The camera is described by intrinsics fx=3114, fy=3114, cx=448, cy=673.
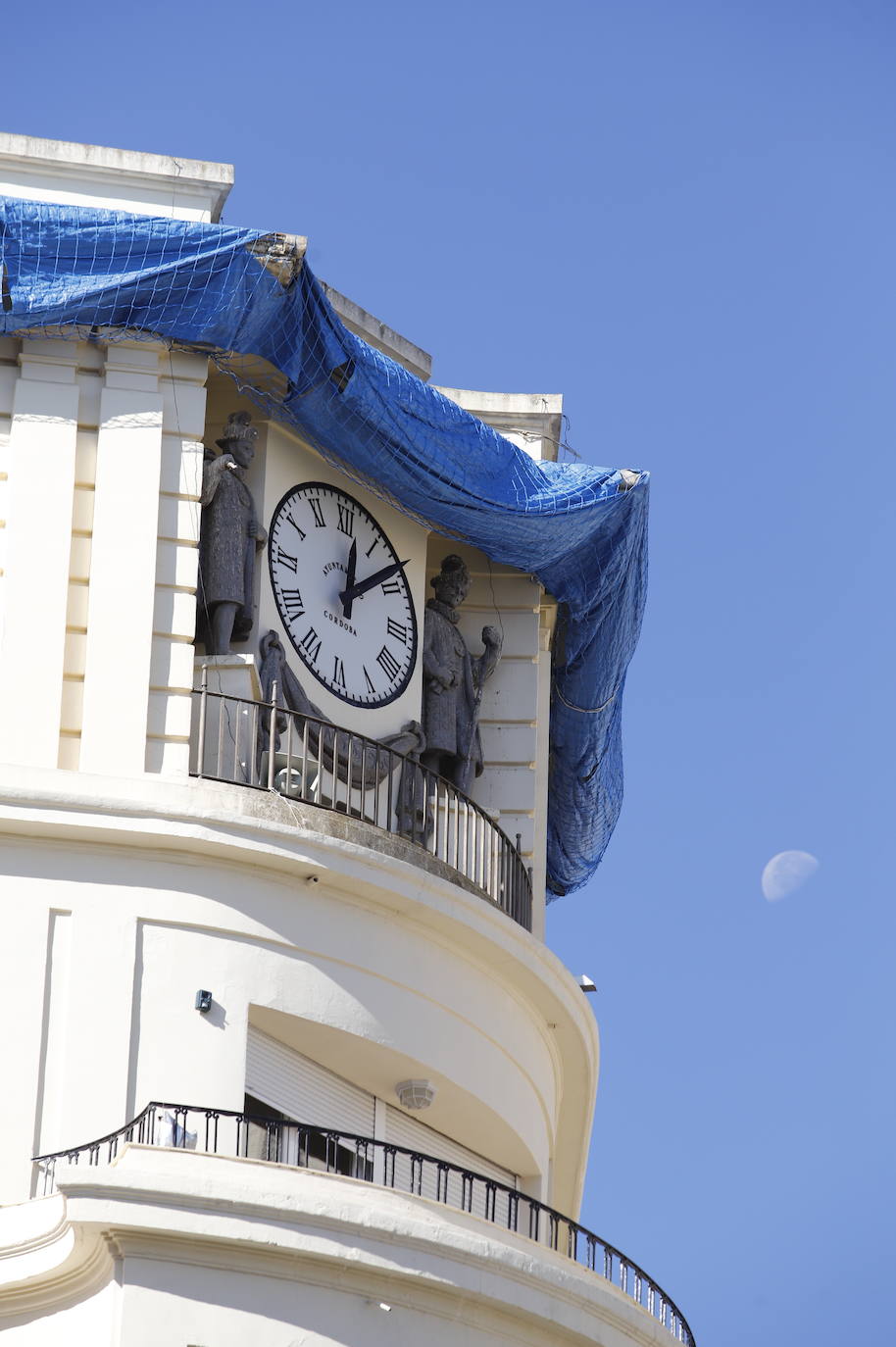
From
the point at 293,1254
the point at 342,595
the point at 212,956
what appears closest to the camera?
the point at 293,1254

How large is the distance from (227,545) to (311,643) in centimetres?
145

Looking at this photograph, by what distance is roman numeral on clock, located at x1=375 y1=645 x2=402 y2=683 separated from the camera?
3164cm

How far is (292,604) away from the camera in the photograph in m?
30.8

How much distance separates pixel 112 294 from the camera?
29.2 m

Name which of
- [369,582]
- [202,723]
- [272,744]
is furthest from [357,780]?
[369,582]

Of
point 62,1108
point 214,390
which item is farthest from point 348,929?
point 214,390

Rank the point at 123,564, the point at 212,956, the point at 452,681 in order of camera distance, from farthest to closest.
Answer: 1. the point at 452,681
2. the point at 123,564
3. the point at 212,956

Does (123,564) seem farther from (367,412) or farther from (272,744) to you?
(367,412)

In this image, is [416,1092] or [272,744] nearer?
[272,744]

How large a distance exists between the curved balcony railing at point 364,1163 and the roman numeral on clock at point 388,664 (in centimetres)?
512

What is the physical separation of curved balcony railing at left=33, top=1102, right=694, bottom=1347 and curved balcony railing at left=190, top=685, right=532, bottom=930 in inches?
122

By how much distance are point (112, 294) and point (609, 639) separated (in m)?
7.61

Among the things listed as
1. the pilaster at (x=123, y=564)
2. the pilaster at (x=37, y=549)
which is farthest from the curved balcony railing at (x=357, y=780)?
the pilaster at (x=37, y=549)

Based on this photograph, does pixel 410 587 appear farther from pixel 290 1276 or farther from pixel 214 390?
pixel 290 1276
